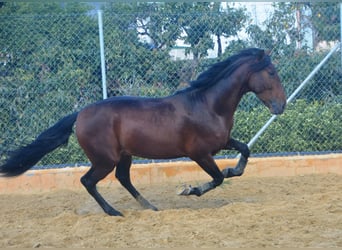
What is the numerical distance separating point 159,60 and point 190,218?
3824 millimetres

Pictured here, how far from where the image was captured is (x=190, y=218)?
559 cm

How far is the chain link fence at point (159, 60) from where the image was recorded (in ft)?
27.8

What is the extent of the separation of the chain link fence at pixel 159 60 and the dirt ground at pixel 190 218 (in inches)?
46.4

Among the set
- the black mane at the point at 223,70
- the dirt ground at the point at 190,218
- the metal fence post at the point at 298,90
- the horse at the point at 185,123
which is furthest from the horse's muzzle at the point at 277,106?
the metal fence post at the point at 298,90

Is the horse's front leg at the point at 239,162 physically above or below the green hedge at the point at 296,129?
above

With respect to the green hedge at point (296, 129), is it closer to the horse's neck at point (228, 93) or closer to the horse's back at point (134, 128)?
the horse's neck at point (228, 93)

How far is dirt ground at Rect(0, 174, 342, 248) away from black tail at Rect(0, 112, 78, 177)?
1.92 ft

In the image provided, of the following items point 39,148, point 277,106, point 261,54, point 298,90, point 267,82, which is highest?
point 261,54

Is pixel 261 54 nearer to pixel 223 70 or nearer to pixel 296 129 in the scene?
pixel 223 70

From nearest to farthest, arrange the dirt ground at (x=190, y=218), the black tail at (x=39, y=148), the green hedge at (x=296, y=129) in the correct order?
the dirt ground at (x=190, y=218)
the black tail at (x=39, y=148)
the green hedge at (x=296, y=129)

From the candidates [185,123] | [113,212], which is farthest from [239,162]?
[113,212]

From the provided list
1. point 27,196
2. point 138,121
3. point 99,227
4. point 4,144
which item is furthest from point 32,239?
point 4,144

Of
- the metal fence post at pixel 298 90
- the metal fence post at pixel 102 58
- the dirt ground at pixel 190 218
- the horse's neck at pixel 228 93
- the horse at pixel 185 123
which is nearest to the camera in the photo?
the dirt ground at pixel 190 218

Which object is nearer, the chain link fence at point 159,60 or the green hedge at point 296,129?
the chain link fence at point 159,60
